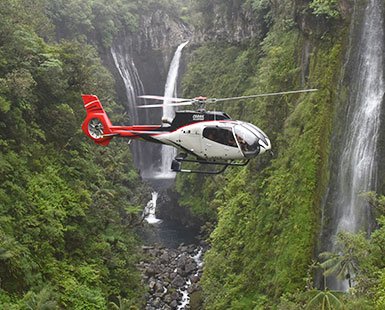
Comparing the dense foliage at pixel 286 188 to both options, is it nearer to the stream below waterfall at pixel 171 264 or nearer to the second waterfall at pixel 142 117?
the stream below waterfall at pixel 171 264

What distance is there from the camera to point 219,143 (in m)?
11.1

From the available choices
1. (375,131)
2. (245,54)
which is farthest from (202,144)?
(245,54)

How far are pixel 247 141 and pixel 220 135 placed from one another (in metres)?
0.83

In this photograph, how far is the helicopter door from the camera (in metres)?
10.9

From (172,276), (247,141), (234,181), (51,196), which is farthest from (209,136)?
(172,276)

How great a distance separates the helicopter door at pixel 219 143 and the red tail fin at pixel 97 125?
379 centimetres

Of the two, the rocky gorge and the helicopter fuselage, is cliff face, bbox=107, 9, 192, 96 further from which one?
the helicopter fuselage

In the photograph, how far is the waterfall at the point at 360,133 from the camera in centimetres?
1495

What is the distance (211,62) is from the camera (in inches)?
1469

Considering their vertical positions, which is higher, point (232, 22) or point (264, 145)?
point (232, 22)

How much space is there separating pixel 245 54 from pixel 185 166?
9.94m

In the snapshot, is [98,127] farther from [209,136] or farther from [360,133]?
[360,133]

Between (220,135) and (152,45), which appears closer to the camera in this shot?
(220,135)

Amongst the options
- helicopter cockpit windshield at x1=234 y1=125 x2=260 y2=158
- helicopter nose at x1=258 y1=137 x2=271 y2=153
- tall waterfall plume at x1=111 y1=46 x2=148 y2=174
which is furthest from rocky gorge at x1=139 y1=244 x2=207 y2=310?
tall waterfall plume at x1=111 y1=46 x2=148 y2=174
